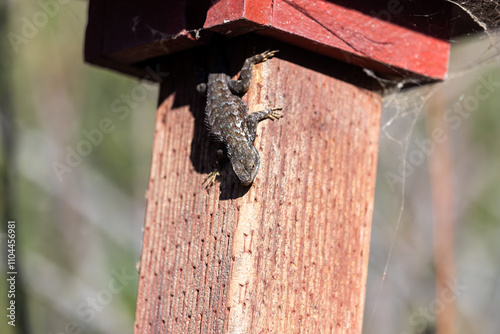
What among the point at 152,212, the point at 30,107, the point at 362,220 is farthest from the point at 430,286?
the point at 30,107

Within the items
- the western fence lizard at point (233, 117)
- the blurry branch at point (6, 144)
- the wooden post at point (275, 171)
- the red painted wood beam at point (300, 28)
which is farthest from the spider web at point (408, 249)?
the blurry branch at point (6, 144)

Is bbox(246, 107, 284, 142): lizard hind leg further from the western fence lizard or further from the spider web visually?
the spider web

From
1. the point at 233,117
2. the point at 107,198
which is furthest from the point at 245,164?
the point at 107,198

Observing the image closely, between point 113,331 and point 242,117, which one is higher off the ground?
point 242,117

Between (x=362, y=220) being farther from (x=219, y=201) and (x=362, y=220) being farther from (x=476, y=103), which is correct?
(x=476, y=103)

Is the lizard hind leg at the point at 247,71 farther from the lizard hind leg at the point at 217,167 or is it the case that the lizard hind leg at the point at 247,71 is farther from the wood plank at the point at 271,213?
the lizard hind leg at the point at 217,167

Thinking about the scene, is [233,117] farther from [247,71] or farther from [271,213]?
[271,213]

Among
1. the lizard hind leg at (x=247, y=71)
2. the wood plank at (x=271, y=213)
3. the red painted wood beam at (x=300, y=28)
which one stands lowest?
the wood plank at (x=271, y=213)
